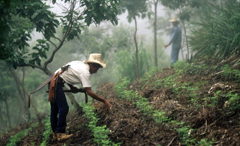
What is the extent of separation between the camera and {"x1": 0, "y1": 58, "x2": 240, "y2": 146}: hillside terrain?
325cm

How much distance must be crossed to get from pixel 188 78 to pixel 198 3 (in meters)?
4.59

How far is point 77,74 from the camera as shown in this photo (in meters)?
4.21

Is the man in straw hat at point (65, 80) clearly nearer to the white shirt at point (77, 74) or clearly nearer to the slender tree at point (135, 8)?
the white shirt at point (77, 74)

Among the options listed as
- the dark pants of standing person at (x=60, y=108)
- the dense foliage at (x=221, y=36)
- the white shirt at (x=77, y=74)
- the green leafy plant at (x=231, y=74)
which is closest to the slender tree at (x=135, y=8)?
the dense foliage at (x=221, y=36)

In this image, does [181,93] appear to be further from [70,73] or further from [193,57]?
[193,57]

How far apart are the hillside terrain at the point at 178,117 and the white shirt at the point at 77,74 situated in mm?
749

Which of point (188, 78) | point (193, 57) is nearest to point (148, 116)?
point (188, 78)

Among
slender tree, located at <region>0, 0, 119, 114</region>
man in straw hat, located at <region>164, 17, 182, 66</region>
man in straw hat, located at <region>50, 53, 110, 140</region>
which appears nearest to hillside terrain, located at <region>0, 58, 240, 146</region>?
man in straw hat, located at <region>50, 53, 110, 140</region>

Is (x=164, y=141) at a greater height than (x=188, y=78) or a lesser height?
lesser

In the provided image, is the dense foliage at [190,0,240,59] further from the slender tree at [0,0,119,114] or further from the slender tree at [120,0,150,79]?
the slender tree at [0,0,119,114]

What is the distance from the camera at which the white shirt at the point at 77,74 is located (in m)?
4.09

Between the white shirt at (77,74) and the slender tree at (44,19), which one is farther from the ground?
the slender tree at (44,19)

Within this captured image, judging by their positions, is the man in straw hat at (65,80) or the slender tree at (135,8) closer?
the man in straw hat at (65,80)

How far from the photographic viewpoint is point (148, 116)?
429 centimetres
